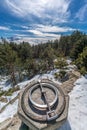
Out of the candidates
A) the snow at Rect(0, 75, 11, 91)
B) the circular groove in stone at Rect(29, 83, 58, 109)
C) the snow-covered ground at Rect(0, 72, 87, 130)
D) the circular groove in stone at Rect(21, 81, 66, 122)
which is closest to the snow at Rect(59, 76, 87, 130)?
the snow-covered ground at Rect(0, 72, 87, 130)

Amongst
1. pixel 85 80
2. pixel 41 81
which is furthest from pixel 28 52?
pixel 41 81

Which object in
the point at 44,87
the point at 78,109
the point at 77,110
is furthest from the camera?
the point at 78,109

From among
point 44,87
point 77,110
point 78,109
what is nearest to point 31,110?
point 44,87

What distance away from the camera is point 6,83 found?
3052cm

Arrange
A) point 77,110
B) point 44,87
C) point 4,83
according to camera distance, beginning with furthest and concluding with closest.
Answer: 1. point 4,83
2. point 77,110
3. point 44,87

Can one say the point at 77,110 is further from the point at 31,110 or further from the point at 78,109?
the point at 31,110

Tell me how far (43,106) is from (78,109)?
351 cm

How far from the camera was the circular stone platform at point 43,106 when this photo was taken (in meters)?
6.39

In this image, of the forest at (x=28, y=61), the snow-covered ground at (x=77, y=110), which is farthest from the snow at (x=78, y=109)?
the forest at (x=28, y=61)

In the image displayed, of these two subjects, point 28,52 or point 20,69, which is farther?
point 28,52

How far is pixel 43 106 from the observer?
6723mm

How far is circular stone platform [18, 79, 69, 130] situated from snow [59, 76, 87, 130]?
1606mm

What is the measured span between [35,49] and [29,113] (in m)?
46.8

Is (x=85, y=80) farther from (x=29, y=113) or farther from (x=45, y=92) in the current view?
(x=29, y=113)
